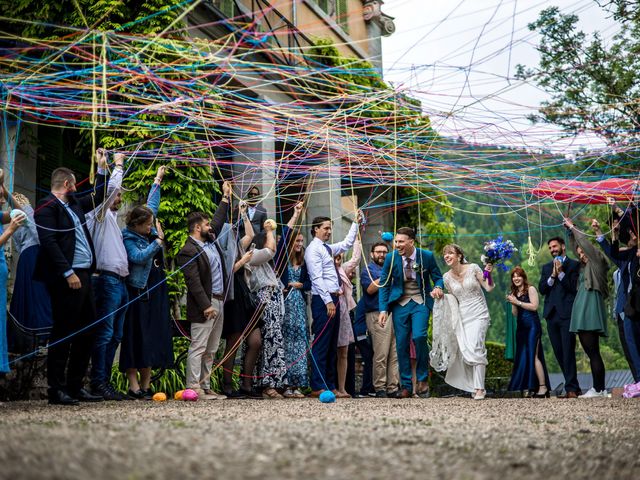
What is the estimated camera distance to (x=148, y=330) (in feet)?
25.6

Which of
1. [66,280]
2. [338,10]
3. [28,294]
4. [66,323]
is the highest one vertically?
[338,10]

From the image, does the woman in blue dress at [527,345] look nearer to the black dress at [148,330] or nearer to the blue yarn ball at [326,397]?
the blue yarn ball at [326,397]

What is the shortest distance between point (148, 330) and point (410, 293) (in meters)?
3.24

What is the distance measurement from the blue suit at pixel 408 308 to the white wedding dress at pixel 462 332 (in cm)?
33

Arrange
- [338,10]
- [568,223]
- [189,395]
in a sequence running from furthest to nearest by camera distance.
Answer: [338,10]
[568,223]
[189,395]

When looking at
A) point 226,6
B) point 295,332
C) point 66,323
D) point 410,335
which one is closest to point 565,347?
point 410,335

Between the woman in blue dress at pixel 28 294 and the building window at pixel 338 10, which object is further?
the building window at pixel 338 10

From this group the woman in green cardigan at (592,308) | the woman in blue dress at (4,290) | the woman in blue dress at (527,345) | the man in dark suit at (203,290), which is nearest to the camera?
the woman in blue dress at (4,290)

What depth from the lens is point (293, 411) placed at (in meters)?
6.15

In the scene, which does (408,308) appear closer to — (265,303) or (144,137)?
(265,303)

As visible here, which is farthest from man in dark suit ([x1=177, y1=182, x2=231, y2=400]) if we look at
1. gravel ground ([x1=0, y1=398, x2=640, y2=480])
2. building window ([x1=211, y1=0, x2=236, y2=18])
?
building window ([x1=211, y1=0, x2=236, y2=18])

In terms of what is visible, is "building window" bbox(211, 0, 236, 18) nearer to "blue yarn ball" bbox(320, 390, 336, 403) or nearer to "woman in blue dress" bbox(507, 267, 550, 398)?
"woman in blue dress" bbox(507, 267, 550, 398)

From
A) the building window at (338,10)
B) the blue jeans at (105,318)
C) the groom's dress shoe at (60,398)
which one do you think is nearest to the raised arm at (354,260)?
the blue jeans at (105,318)

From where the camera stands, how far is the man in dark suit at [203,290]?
8.03 m
